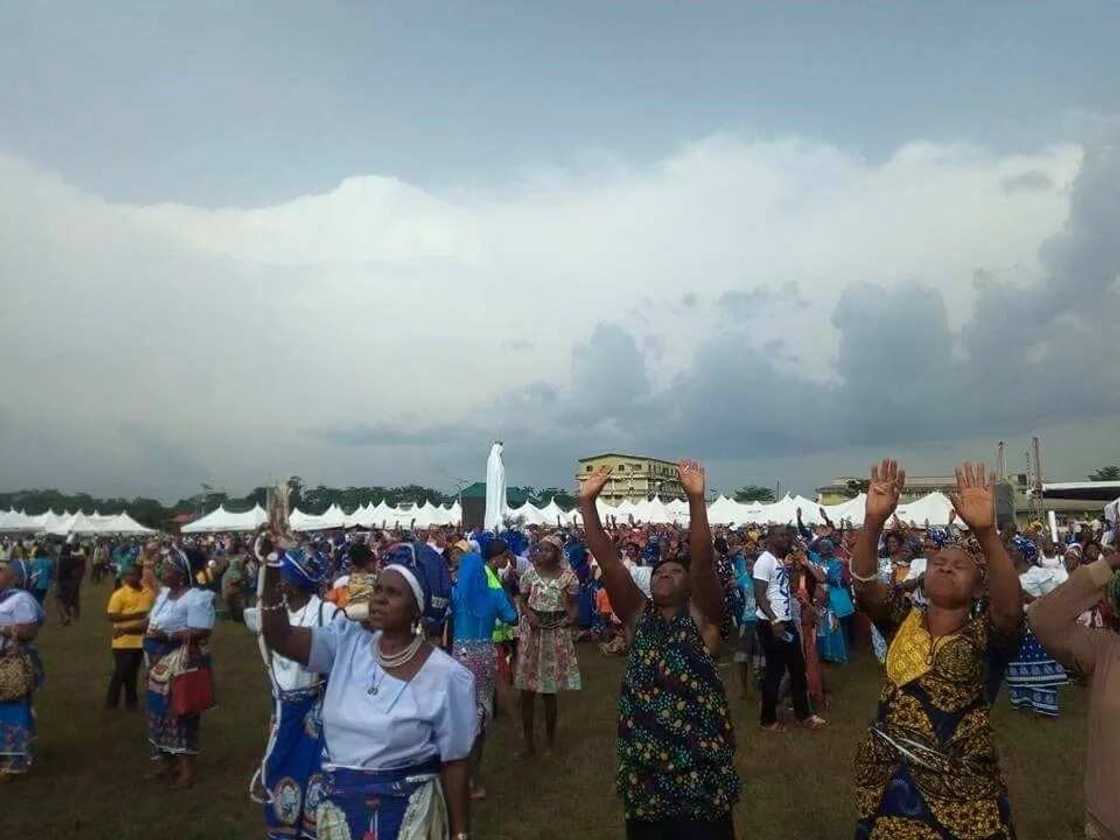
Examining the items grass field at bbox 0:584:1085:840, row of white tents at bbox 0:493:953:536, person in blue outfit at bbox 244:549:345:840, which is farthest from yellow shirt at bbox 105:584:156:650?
row of white tents at bbox 0:493:953:536

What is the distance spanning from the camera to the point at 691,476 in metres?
3.84

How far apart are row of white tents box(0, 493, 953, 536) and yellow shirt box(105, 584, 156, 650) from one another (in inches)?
744

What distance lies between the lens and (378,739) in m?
2.91

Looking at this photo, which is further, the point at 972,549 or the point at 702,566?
the point at 972,549

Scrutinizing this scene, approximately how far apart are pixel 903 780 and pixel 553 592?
4725 mm

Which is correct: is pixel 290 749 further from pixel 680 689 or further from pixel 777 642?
pixel 777 642

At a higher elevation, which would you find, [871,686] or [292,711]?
[292,711]

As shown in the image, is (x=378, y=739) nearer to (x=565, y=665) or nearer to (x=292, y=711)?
(x=292, y=711)

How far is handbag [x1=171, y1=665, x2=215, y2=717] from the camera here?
680cm

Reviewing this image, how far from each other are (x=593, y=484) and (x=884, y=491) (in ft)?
4.44

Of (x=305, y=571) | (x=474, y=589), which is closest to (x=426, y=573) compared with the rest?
(x=305, y=571)

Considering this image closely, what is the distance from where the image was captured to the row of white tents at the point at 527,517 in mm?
27934

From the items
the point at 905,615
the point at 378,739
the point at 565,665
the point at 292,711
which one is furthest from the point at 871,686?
the point at 378,739

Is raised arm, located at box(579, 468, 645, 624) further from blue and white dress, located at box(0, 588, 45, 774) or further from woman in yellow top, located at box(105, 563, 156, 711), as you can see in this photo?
woman in yellow top, located at box(105, 563, 156, 711)
